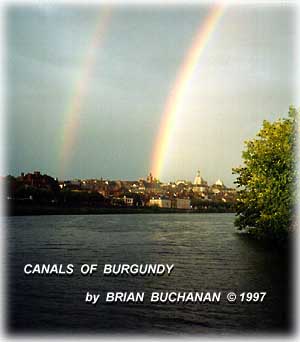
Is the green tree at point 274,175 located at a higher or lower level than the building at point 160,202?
higher

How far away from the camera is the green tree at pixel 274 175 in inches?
755

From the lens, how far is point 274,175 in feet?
65.6

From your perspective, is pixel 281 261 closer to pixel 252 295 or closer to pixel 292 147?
pixel 292 147

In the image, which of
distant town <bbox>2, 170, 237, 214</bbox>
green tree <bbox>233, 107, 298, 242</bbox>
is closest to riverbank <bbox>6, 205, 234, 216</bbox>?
distant town <bbox>2, 170, 237, 214</bbox>

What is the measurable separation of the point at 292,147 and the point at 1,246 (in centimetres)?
1327

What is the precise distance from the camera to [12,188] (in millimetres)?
42438

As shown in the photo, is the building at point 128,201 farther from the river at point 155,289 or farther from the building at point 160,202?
the river at point 155,289

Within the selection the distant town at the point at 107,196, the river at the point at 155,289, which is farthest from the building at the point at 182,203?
the river at the point at 155,289

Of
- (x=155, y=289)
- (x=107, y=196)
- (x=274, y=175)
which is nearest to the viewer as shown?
(x=155, y=289)

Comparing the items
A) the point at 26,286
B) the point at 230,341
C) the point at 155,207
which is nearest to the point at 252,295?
the point at 230,341

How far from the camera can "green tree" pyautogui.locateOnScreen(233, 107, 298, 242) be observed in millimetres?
19172

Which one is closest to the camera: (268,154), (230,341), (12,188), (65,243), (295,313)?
(230,341)

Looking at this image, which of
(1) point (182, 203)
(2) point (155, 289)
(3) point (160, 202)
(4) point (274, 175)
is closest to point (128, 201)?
(3) point (160, 202)

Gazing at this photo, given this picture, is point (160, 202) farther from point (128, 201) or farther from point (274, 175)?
point (274, 175)
